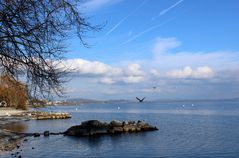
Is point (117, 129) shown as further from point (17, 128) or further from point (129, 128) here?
point (17, 128)

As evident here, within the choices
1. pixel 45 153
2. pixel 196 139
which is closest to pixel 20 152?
pixel 45 153

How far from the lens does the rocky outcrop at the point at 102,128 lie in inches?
2494

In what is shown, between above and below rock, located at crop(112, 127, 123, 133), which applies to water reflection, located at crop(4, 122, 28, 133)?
above

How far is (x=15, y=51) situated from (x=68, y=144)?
42822 millimetres

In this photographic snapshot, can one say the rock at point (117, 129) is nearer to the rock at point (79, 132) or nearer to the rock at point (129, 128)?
the rock at point (129, 128)

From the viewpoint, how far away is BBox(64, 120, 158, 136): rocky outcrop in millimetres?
63344

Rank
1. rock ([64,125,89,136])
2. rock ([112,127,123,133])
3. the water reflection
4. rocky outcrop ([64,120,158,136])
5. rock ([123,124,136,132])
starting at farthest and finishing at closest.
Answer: the water reflection
rock ([123,124,136,132])
rock ([112,127,123,133])
rocky outcrop ([64,120,158,136])
rock ([64,125,89,136])

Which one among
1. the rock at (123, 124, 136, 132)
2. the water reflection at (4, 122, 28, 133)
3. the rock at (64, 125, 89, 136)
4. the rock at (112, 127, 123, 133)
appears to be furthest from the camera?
the water reflection at (4, 122, 28, 133)

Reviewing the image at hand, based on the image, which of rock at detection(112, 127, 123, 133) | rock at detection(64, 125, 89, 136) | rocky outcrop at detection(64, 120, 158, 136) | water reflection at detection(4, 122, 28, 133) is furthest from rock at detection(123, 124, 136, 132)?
water reflection at detection(4, 122, 28, 133)

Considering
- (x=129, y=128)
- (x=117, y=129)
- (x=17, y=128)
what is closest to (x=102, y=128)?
(x=117, y=129)

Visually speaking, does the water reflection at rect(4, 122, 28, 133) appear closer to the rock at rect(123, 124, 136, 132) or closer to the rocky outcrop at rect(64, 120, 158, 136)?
the rocky outcrop at rect(64, 120, 158, 136)

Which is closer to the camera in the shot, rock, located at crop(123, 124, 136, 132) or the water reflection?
rock, located at crop(123, 124, 136, 132)

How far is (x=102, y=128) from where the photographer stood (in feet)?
212

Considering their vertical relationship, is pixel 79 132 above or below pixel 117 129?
below
